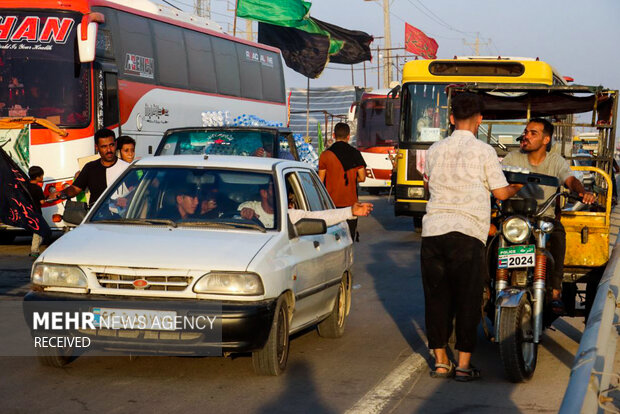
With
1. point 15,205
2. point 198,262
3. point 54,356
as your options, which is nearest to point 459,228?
point 198,262

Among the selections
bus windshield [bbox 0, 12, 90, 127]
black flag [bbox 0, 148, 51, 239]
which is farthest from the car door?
bus windshield [bbox 0, 12, 90, 127]

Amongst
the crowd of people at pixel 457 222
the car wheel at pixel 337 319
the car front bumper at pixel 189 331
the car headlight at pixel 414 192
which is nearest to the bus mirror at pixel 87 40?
the car headlight at pixel 414 192

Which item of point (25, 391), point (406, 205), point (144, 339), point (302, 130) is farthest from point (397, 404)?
point (302, 130)

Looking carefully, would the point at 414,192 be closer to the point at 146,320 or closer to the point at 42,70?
the point at 42,70

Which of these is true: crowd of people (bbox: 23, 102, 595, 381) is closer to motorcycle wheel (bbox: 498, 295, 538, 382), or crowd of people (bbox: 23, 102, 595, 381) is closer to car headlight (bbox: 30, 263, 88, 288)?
motorcycle wheel (bbox: 498, 295, 538, 382)

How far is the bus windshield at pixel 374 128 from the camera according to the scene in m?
36.6

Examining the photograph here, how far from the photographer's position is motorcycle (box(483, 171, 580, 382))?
7117mm

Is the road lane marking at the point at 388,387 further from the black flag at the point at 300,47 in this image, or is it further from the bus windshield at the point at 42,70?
the black flag at the point at 300,47

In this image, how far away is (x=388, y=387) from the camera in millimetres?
6988

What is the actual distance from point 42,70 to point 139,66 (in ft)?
9.31

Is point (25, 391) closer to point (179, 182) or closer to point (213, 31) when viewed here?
point (179, 182)

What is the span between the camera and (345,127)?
13469 mm

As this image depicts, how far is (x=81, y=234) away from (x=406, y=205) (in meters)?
12.8

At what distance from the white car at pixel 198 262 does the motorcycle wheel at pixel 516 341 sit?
1.45m
